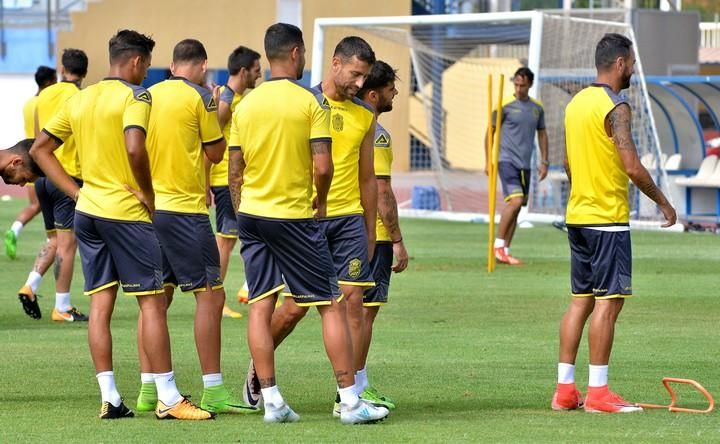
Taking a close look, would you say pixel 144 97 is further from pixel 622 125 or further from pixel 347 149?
pixel 622 125

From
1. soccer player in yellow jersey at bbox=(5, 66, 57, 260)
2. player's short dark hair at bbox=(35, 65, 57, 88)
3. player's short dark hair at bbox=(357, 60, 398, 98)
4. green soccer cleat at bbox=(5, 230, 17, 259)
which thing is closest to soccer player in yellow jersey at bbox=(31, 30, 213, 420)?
player's short dark hair at bbox=(357, 60, 398, 98)

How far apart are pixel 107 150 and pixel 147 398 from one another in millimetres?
1438

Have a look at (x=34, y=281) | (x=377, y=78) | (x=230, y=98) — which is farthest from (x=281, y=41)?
(x=34, y=281)

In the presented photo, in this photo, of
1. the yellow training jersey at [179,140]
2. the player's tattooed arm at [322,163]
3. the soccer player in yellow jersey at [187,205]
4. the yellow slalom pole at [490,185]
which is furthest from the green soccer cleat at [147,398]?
the yellow slalom pole at [490,185]

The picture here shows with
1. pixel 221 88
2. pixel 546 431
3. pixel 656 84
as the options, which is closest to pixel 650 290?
pixel 221 88

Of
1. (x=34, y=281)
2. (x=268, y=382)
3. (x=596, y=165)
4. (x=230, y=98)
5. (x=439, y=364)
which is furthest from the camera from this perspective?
(x=34, y=281)

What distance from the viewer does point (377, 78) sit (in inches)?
349

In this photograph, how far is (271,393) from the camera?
8141 millimetres

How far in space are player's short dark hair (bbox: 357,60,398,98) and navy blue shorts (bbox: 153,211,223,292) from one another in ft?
4.12

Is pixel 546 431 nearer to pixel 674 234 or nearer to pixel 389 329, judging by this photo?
pixel 389 329

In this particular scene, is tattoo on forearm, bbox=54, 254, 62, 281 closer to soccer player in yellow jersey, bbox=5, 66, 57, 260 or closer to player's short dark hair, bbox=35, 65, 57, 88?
soccer player in yellow jersey, bbox=5, 66, 57, 260

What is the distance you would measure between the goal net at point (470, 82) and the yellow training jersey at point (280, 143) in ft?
54.4

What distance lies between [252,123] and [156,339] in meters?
Result: 1.34

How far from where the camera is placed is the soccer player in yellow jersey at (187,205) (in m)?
8.66
